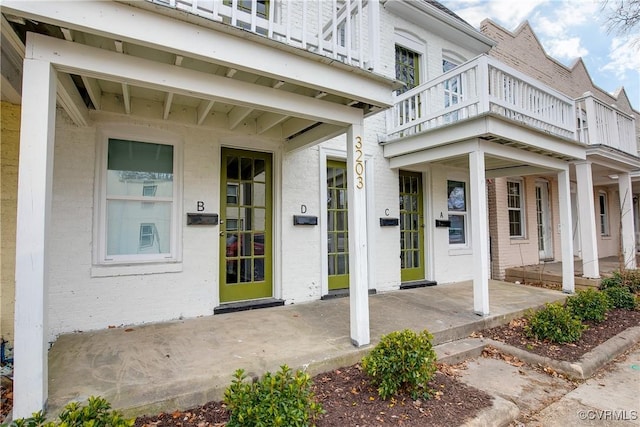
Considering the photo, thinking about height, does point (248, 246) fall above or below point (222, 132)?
below

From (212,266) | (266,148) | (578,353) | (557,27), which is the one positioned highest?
(557,27)

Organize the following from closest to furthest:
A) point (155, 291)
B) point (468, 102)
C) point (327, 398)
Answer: point (327, 398) < point (155, 291) < point (468, 102)

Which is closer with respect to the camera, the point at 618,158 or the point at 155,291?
the point at 155,291

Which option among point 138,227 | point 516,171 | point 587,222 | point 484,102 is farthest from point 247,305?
point 587,222

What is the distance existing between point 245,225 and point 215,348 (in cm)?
190

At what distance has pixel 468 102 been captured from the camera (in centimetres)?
456

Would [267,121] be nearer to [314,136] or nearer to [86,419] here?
[314,136]

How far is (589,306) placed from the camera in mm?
4426

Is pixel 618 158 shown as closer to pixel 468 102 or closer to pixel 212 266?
pixel 468 102

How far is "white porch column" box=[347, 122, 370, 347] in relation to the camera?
318 centimetres

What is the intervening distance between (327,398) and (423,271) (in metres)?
4.46

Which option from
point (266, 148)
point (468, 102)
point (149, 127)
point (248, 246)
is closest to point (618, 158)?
point (468, 102)

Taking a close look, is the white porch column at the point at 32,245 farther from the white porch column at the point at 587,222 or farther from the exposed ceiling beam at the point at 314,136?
the white porch column at the point at 587,222

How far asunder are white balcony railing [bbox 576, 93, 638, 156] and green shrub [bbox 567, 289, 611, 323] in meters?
3.49
